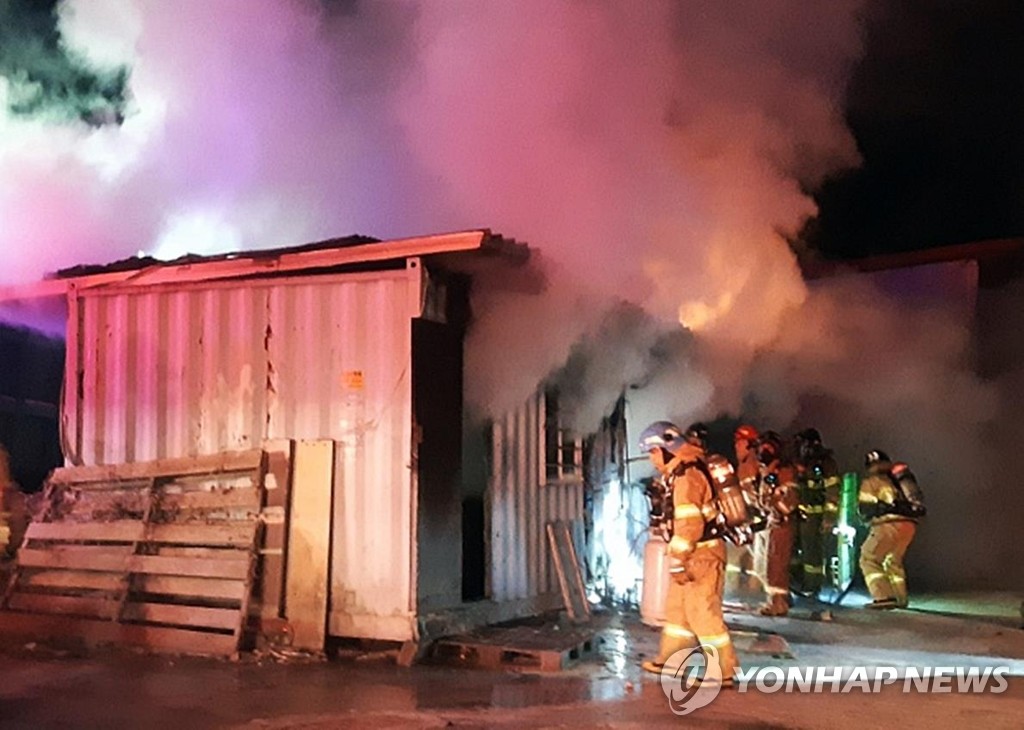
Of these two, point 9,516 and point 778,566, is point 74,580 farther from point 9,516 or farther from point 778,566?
point 778,566

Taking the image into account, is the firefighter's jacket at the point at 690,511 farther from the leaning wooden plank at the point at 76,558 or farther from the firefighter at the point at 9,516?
the firefighter at the point at 9,516

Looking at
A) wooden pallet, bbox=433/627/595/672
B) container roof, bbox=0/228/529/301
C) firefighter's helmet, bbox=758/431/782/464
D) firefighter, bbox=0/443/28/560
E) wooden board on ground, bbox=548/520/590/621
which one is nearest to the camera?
wooden pallet, bbox=433/627/595/672

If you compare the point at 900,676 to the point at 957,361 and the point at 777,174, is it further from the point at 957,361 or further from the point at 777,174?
the point at 957,361

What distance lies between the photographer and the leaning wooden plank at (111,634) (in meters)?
7.65

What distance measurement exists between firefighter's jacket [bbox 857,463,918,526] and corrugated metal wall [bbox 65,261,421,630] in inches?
210

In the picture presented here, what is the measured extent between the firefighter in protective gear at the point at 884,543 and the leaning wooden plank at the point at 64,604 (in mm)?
7092

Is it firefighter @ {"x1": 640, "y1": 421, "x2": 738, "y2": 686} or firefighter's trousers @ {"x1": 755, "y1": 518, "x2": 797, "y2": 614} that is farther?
firefighter's trousers @ {"x1": 755, "y1": 518, "x2": 797, "y2": 614}

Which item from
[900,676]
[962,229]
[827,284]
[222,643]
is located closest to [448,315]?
[222,643]

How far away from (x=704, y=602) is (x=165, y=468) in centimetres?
437

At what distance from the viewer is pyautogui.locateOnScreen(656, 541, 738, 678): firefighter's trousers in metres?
6.68

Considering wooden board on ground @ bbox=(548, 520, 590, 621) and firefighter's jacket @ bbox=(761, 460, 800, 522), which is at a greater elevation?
firefighter's jacket @ bbox=(761, 460, 800, 522)

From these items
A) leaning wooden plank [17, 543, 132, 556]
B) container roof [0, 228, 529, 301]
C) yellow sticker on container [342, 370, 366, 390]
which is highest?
container roof [0, 228, 529, 301]

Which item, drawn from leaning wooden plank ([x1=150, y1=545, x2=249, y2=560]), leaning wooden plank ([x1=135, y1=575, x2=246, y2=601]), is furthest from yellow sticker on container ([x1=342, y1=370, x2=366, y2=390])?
leaning wooden plank ([x1=135, y1=575, x2=246, y2=601])

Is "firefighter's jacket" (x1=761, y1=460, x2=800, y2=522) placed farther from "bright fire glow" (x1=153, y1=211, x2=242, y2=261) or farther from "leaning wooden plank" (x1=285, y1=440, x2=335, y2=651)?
"bright fire glow" (x1=153, y1=211, x2=242, y2=261)
